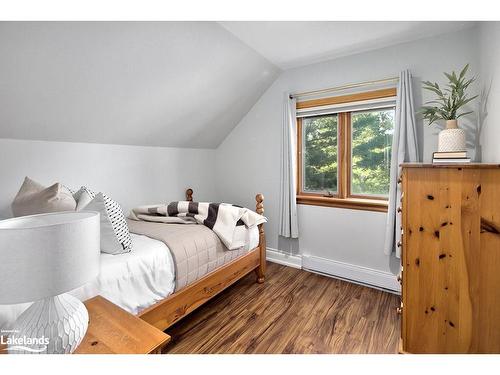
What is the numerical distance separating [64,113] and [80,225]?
5.30ft

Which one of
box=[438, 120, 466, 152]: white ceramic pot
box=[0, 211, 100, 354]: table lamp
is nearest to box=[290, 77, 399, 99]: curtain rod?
box=[438, 120, 466, 152]: white ceramic pot

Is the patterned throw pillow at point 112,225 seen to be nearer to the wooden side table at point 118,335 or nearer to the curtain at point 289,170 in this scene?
the wooden side table at point 118,335

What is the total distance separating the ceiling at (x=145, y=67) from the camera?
5.01 feet

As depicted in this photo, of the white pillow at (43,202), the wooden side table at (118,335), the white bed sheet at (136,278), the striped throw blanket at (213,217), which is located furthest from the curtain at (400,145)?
the white pillow at (43,202)

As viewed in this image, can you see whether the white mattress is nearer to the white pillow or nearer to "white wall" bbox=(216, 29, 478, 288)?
the white pillow

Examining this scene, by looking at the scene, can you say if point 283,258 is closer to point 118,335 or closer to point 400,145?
point 400,145

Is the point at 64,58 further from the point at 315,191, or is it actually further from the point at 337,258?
the point at 337,258

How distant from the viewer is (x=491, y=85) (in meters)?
1.59

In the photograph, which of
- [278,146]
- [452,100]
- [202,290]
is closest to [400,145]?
[452,100]

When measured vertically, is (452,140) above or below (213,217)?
above

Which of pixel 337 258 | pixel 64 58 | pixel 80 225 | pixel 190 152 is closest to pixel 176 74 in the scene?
pixel 64 58

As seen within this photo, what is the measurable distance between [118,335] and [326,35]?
8.14 feet

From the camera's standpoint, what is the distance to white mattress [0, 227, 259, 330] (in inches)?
51.6

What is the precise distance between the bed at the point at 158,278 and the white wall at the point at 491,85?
1.94 metres
